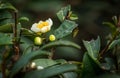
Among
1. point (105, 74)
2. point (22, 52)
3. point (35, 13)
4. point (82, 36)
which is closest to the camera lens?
point (105, 74)

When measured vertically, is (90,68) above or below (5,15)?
below

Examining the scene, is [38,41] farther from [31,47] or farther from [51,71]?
[51,71]

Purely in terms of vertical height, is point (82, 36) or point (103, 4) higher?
point (103, 4)

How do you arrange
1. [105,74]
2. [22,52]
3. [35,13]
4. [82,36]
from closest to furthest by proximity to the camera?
[105,74]
[22,52]
[35,13]
[82,36]

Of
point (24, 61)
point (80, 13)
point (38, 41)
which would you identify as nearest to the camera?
point (24, 61)

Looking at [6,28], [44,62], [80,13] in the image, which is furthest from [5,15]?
[80,13]

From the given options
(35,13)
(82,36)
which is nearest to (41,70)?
(35,13)

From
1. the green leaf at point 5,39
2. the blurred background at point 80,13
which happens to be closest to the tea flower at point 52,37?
the green leaf at point 5,39

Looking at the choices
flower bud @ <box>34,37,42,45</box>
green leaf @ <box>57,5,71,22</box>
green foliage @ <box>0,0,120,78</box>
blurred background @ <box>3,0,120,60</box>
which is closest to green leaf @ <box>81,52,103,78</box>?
green foliage @ <box>0,0,120,78</box>

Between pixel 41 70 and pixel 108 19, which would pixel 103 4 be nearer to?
pixel 108 19
